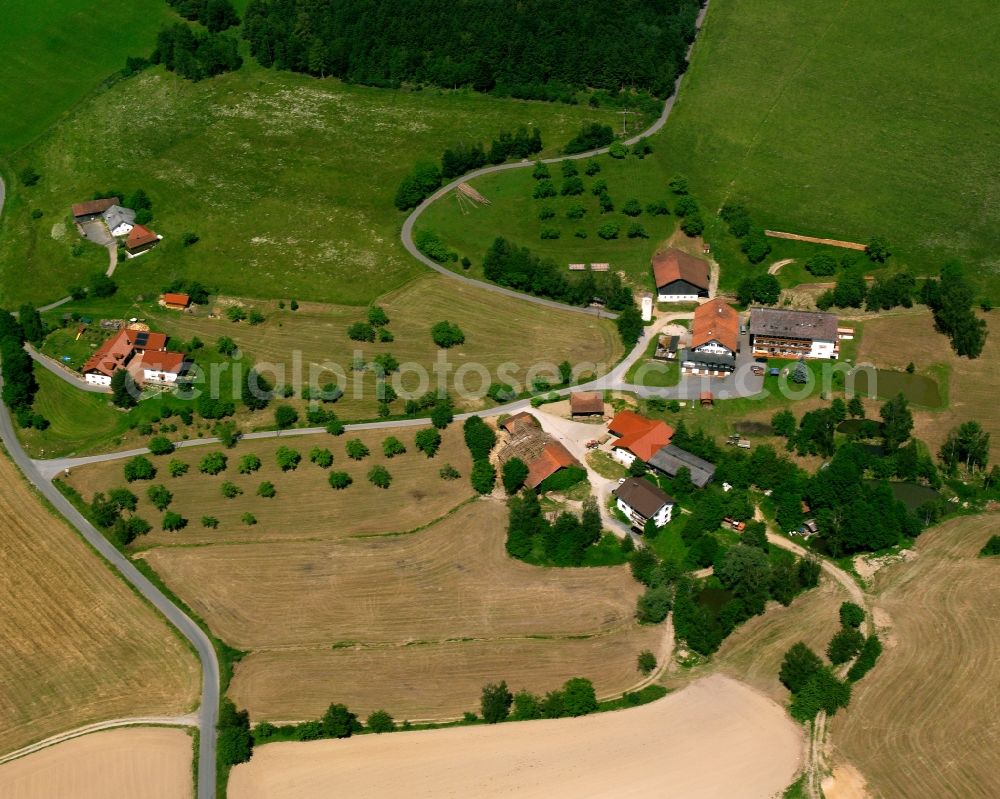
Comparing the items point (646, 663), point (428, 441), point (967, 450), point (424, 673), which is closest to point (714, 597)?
point (646, 663)

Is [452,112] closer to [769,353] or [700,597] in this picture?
[769,353]

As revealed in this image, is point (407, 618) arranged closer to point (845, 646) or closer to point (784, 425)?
point (845, 646)

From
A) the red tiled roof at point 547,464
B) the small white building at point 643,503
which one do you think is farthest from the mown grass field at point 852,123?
the small white building at point 643,503

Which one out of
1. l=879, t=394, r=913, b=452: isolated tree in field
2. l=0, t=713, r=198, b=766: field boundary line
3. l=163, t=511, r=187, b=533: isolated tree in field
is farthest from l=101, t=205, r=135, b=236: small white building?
l=879, t=394, r=913, b=452: isolated tree in field

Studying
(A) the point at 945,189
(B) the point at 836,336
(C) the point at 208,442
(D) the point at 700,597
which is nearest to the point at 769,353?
(B) the point at 836,336

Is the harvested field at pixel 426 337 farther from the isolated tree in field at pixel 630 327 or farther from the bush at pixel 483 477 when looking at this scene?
the bush at pixel 483 477
